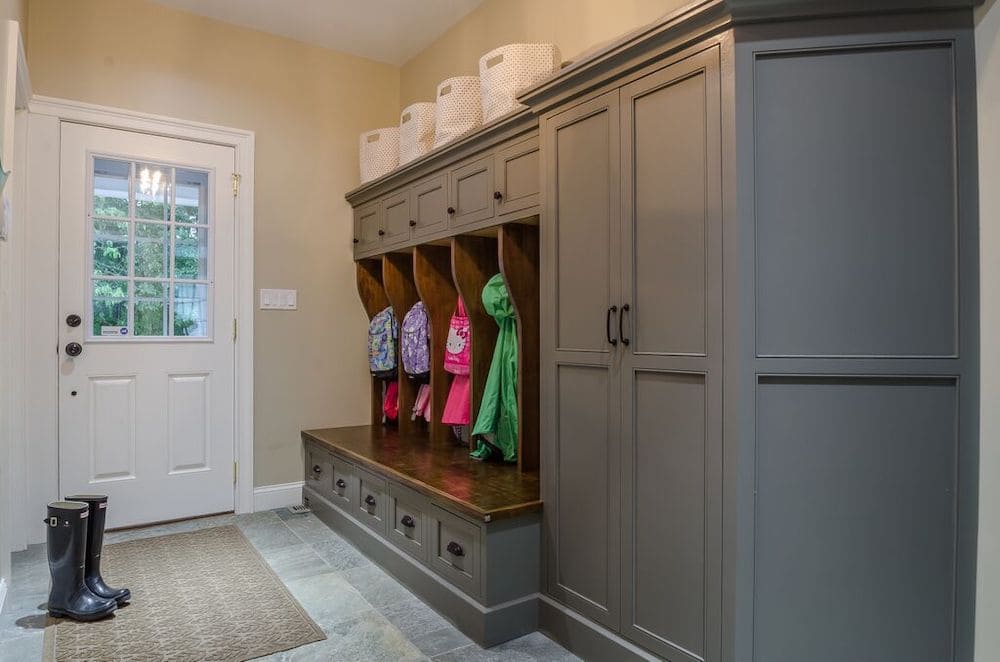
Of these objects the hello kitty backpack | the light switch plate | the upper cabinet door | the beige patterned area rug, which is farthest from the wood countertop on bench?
the upper cabinet door

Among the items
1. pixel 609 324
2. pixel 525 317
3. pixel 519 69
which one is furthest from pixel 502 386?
pixel 519 69

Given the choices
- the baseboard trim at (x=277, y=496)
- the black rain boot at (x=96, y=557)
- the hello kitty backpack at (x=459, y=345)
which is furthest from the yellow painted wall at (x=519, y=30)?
the black rain boot at (x=96, y=557)

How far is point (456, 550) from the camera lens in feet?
7.31

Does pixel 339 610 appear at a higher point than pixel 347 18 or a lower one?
lower

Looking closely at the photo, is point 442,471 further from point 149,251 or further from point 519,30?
point 519,30

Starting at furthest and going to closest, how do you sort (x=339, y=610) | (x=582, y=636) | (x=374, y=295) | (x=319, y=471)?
1. (x=374, y=295)
2. (x=319, y=471)
3. (x=339, y=610)
4. (x=582, y=636)

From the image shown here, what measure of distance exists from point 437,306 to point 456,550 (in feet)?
4.91

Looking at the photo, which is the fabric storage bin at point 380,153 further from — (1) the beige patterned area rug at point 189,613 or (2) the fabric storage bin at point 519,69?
(1) the beige patterned area rug at point 189,613

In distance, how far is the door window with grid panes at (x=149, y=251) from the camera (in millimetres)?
3199

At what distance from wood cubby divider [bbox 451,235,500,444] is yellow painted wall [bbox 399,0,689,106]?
0.99 metres

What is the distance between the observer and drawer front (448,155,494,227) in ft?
8.72

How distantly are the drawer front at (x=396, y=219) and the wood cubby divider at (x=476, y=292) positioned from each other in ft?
1.71

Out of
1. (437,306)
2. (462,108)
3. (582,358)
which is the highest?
(462,108)

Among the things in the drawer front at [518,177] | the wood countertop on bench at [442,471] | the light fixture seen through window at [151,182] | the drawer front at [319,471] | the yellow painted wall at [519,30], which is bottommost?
the drawer front at [319,471]
